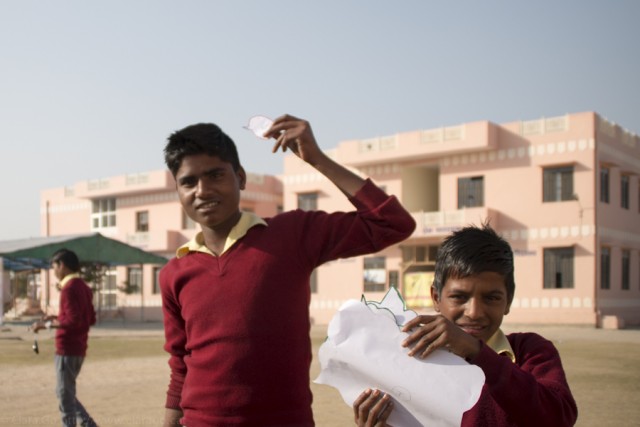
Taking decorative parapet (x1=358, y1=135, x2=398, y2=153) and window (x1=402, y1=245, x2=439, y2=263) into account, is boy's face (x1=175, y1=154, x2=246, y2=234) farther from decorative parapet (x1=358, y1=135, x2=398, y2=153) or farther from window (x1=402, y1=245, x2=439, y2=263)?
decorative parapet (x1=358, y1=135, x2=398, y2=153)

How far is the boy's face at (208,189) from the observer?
236cm

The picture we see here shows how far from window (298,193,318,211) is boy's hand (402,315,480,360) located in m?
26.8

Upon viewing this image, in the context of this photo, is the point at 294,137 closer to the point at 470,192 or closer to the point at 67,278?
the point at 67,278

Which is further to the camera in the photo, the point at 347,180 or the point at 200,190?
the point at 200,190

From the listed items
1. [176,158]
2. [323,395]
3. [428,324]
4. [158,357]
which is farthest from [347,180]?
[158,357]

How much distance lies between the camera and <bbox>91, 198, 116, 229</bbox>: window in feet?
122

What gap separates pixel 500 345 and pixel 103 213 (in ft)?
123

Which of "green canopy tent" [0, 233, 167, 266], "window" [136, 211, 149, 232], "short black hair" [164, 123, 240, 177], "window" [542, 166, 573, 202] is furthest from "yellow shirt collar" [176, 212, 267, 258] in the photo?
"window" [136, 211, 149, 232]

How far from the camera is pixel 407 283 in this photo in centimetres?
2553

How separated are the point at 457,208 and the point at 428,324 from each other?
23.9 m

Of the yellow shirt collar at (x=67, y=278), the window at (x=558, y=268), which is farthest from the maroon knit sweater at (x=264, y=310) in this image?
the window at (x=558, y=268)

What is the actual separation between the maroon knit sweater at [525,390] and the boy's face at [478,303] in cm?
11

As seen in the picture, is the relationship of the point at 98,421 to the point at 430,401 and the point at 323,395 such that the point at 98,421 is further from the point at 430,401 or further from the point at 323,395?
the point at 430,401

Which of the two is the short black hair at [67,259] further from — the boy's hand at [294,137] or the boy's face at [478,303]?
the boy's face at [478,303]
